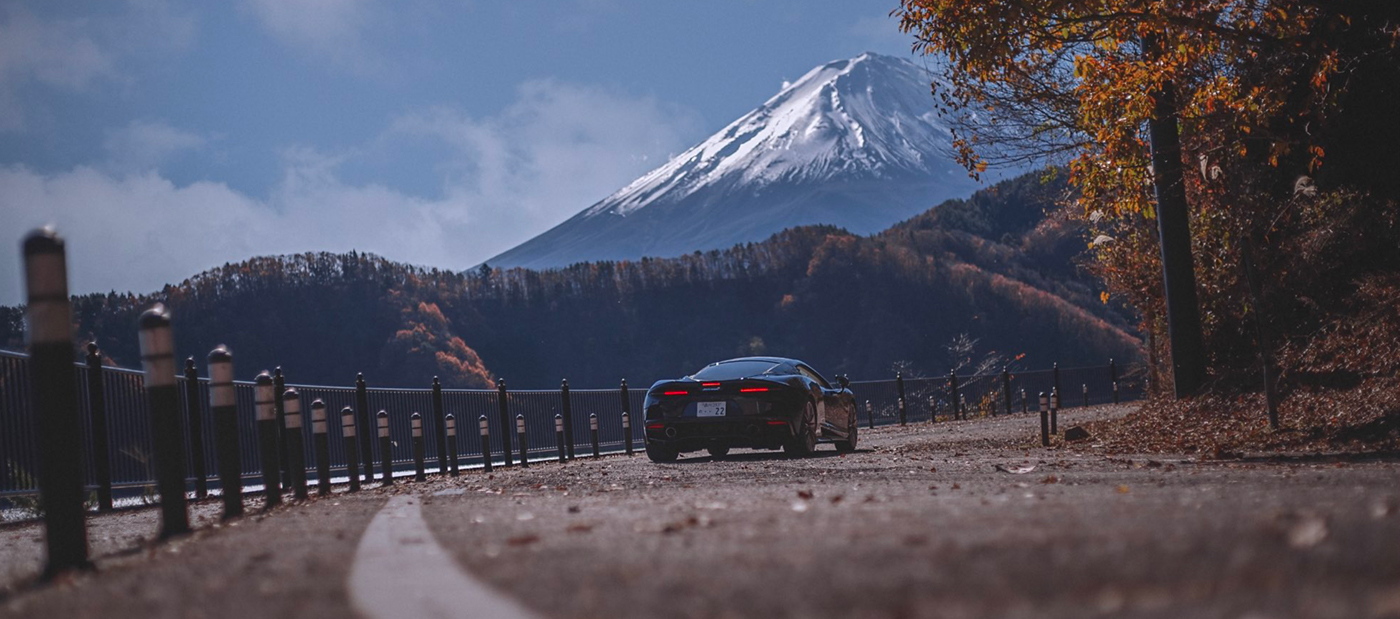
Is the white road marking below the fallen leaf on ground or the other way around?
the other way around

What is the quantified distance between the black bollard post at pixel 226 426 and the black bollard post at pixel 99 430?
5.12 m

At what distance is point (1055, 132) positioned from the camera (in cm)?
1705

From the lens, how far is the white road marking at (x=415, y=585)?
8.73 ft

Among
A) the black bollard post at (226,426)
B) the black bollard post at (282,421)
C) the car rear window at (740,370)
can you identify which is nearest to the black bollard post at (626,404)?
the car rear window at (740,370)

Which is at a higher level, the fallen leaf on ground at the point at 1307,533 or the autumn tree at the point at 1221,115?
the autumn tree at the point at 1221,115

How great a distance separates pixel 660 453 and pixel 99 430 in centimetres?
613

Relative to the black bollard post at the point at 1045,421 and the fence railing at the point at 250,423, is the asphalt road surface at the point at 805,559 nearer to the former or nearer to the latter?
the fence railing at the point at 250,423

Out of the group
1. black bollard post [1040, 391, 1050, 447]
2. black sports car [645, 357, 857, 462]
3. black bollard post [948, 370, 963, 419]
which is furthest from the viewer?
black bollard post [948, 370, 963, 419]

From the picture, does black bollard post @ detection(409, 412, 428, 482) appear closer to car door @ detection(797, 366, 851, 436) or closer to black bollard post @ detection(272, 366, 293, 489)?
black bollard post @ detection(272, 366, 293, 489)

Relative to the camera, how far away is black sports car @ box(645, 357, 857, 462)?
14.7m

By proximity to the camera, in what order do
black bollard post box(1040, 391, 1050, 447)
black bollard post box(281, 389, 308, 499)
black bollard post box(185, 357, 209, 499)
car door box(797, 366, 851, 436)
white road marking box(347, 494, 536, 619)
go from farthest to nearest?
car door box(797, 366, 851, 436), black bollard post box(1040, 391, 1050, 447), black bollard post box(185, 357, 209, 499), black bollard post box(281, 389, 308, 499), white road marking box(347, 494, 536, 619)

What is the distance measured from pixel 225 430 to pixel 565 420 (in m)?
14.4

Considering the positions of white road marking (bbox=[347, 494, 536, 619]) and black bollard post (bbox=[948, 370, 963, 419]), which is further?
black bollard post (bbox=[948, 370, 963, 419])

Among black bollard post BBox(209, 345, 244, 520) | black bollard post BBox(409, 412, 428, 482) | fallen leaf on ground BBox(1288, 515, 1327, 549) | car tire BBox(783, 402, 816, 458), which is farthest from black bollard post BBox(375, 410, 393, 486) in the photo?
fallen leaf on ground BBox(1288, 515, 1327, 549)
